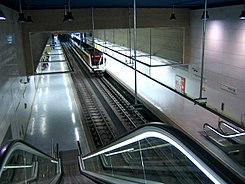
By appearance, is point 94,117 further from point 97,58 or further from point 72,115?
point 97,58

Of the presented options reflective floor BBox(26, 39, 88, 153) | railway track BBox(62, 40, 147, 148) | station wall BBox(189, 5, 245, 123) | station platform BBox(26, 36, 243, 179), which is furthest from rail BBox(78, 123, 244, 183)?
station wall BBox(189, 5, 245, 123)

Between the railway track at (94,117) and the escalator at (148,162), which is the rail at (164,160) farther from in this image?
the railway track at (94,117)

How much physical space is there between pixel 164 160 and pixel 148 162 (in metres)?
0.70

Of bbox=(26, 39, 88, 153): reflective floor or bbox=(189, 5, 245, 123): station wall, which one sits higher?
bbox=(189, 5, 245, 123): station wall

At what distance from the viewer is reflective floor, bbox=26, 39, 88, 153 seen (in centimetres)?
1013

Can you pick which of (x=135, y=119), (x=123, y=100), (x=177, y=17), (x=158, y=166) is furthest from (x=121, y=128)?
(x=158, y=166)

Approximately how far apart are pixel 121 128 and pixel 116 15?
14.1 ft

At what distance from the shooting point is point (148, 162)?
3.78 metres

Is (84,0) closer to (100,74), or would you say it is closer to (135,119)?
(135,119)

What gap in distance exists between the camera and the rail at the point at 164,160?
64.8 inches

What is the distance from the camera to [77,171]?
792cm

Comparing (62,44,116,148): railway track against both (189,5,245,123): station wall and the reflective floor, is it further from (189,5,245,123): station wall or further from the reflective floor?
(189,5,245,123): station wall

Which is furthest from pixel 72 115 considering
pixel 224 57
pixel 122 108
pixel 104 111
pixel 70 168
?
pixel 224 57

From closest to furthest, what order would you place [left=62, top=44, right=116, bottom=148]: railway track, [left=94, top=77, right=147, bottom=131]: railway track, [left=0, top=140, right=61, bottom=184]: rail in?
[left=0, top=140, right=61, bottom=184]: rail → [left=62, top=44, right=116, bottom=148]: railway track → [left=94, top=77, right=147, bottom=131]: railway track
